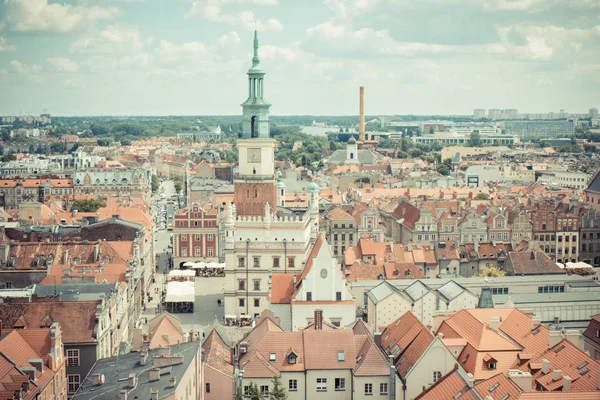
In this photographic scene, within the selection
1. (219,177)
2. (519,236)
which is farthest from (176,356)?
(219,177)

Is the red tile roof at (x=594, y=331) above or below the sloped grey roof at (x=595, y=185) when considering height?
below

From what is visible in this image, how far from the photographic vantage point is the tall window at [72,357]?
42844mm

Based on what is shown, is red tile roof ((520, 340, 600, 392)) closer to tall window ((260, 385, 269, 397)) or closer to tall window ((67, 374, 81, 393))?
tall window ((260, 385, 269, 397))

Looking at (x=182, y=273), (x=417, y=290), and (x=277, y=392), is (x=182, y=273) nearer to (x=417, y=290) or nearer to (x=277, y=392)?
(x=417, y=290)

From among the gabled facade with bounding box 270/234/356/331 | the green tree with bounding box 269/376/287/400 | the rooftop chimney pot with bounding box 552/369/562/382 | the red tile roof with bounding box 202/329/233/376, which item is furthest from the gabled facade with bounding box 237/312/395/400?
the gabled facade with bounding box 270/234/356/331

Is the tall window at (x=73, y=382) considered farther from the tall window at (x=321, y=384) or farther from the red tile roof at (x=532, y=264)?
the red tile roof at (x=532, y=264)

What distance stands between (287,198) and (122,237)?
39.2m

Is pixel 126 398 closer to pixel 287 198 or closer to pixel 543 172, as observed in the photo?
pixel 287 198

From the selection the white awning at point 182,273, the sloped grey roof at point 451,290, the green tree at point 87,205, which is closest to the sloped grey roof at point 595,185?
the sloped grey roof at point 451,290

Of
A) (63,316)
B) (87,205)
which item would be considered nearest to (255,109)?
(63,316)

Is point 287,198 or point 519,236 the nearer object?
point 519,236

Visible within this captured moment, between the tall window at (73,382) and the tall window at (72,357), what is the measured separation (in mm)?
630

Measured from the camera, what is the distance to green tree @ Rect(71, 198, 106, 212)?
349ft

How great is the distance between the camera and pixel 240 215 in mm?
72688
